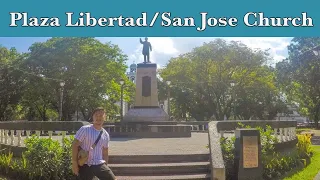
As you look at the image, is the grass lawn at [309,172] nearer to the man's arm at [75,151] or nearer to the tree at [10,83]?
the man's arm at [75,151]

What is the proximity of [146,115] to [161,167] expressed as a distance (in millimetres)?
15254

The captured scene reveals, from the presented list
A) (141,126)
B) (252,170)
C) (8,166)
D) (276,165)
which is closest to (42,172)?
(8,166)

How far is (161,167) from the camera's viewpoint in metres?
9.52

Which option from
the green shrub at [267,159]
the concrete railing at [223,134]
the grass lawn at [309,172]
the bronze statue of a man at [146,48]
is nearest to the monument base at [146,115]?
the bronze statue of a man at [146,48]

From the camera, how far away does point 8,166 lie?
32.9 feet

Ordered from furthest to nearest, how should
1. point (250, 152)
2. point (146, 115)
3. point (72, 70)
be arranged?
point (72, 70) < point (146, 115) < point (250, 152)

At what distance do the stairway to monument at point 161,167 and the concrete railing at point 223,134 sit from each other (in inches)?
27.7

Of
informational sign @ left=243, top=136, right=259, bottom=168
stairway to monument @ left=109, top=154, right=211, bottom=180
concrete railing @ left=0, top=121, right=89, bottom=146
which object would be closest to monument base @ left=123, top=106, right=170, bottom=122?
concrete railing @ left=0, top=121, right=89, bottom=146

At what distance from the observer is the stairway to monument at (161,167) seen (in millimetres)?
9211

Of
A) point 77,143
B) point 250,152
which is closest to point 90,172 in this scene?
point 77,143

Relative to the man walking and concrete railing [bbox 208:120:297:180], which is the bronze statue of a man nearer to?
concrete railing [bbox 208:120:297:180]

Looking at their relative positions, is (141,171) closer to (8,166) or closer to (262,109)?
(8,166)

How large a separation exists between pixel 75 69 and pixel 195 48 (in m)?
15.1

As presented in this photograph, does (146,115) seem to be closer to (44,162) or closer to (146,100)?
(146,100)
